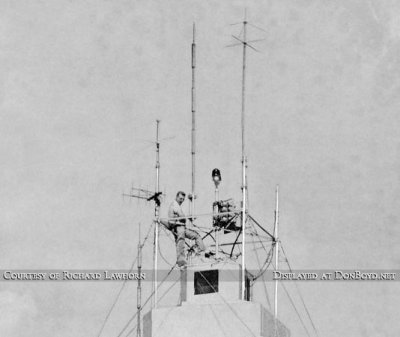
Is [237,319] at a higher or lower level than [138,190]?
lower

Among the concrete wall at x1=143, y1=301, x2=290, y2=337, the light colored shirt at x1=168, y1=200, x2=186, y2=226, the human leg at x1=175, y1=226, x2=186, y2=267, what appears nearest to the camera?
the concrete wall at x1=143, y1=301, x2=290, y2=337

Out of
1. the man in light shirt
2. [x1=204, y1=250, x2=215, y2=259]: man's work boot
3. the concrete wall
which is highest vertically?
the man in light shirt

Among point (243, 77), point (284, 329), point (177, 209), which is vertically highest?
point (243, 77)

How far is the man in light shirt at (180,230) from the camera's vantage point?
64688 millimetres

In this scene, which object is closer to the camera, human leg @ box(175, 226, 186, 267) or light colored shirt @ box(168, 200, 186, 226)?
human leg @ box(175, 226, 186, 267)

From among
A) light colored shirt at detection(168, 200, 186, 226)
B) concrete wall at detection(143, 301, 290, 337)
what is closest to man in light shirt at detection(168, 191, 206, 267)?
light colored shirt at detection(168, 200, 186, 226)

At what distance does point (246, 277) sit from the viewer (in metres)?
64.2

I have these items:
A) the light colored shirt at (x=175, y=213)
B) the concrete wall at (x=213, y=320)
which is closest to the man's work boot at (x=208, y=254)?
the light colored shirt at (x=175, y=213)

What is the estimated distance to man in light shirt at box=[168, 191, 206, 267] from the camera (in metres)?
64.7

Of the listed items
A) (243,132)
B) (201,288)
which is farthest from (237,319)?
(243,132)

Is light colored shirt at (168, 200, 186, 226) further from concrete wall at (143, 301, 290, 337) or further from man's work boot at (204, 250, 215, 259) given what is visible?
concrete wall at (143, 301, 290, 337)

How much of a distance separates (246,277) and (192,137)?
6887 millimetres

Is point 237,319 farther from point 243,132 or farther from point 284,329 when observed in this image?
point 243,132

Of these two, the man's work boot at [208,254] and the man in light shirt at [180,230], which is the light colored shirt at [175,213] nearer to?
the man in light shirt at [180,230]
